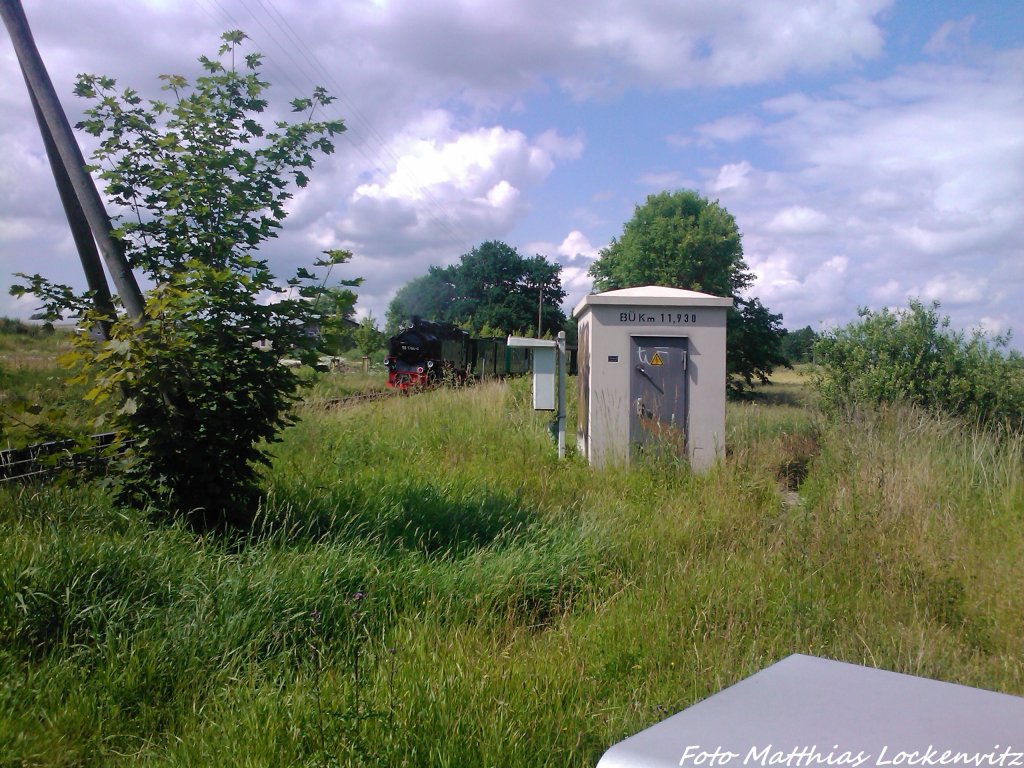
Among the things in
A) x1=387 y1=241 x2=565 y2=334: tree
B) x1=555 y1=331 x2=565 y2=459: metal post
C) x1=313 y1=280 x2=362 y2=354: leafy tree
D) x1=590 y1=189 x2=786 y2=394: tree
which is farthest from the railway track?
x1=387 y1=241 x2=565 y2=334: tree

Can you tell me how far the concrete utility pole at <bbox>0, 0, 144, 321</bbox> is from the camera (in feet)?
19.9

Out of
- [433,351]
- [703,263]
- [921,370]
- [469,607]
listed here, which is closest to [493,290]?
[703,263]

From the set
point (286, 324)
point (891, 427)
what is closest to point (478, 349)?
point (891, 427)

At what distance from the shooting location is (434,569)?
5.34 m

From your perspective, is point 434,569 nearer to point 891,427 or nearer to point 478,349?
point 891,427

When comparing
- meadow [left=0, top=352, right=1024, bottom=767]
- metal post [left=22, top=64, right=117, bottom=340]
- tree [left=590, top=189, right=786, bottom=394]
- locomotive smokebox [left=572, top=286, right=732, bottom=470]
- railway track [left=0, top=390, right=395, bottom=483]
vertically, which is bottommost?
meadow [left=0, top=352, right=1024, bottom=767]

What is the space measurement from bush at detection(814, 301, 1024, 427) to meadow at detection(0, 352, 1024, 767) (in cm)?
474

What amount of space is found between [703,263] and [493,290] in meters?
28.8

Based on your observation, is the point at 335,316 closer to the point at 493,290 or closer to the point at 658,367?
the point at 658,367

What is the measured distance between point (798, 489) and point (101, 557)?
6796 mm

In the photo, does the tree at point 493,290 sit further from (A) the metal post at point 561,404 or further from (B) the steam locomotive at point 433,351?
(A) the metal post at point 561,404

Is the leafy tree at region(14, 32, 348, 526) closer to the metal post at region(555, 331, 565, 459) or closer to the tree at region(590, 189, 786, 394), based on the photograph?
the metal post at region(555, 331, 565, 459)

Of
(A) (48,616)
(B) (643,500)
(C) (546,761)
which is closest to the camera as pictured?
(C) (546,761)

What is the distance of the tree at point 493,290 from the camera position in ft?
228
